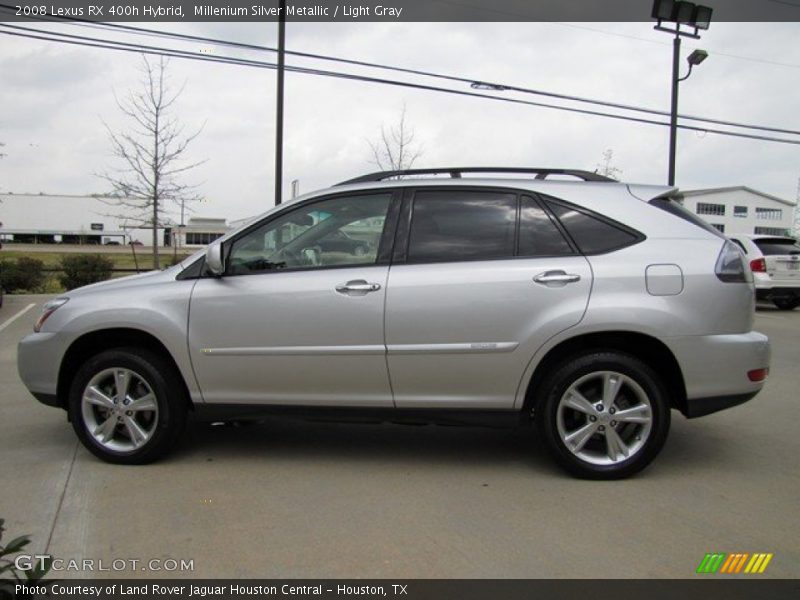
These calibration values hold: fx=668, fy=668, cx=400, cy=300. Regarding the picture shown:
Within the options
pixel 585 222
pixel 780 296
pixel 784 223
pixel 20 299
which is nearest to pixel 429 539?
pixel 585 222

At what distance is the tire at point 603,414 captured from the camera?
3904 millimetres

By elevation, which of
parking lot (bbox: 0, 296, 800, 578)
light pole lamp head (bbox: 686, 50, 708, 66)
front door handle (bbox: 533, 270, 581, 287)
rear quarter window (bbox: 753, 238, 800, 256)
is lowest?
parking lot (bbox: 0, 296, 800, 578)

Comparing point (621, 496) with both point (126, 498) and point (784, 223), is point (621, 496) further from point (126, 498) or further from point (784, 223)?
point (784, 223)

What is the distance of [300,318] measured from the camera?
4.07m

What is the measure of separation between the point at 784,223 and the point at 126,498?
3735 inches

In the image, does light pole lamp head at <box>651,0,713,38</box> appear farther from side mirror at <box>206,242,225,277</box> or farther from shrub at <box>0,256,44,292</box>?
shrub at <box>0,256,44,292</box>

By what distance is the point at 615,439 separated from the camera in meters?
3.98

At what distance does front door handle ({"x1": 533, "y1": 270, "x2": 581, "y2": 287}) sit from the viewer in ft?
12.8

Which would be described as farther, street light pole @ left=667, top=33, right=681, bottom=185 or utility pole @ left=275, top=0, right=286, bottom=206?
street light pole @ left=667, top=33, right=681, bottom=185

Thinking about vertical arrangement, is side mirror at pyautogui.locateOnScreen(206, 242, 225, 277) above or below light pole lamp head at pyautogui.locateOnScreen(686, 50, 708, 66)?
below

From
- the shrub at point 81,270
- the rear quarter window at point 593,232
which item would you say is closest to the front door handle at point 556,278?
the rear quarter window at point 593,232

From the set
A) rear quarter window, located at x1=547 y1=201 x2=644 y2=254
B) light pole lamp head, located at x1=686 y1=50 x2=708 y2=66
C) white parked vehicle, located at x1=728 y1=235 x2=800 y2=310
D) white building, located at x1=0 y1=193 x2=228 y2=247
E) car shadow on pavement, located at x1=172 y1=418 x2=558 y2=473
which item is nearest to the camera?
rear quarter window, located at x1=547 y1=201 x2=644 y2=254

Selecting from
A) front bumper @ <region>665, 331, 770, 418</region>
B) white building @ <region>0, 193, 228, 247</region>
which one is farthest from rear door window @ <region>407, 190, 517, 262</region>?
white building @ <region>0, 193, 228, 247</region>

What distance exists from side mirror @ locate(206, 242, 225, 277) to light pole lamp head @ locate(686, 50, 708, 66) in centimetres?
1642
